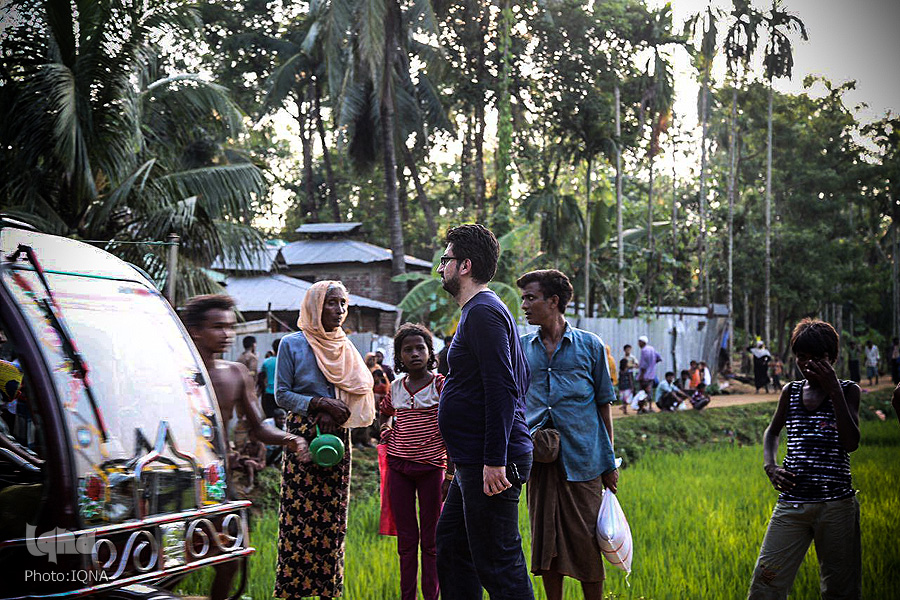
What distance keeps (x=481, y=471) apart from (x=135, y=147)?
34.0ft

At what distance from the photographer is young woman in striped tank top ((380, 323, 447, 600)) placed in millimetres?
5453

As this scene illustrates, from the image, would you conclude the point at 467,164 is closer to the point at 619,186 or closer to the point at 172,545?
the point at 619,186

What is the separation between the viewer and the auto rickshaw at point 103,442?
10.0 feet

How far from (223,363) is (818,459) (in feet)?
10.6

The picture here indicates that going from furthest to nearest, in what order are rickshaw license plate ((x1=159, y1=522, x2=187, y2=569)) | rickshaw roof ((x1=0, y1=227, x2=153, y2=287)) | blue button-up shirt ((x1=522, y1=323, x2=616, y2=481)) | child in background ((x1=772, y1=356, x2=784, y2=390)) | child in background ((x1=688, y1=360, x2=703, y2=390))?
child in background ((x1=772, y1=356, x2=784, y2=390)) → child in background ((x1=688, y1=360, x2=703, y2=390)) → blue button-up shirt ((x1=522, y1=323, x2=616, y2=481)) → rickshaw roof ((x1=0, y1=227, x2=153, y2=287)) → rickshaw license plate ((x1=159, y1=522, x2=187, y2=569))

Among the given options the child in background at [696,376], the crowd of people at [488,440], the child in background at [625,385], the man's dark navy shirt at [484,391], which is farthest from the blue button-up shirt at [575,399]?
the child in background at [696,376]

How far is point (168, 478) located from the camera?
137 inches

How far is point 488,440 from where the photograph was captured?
13.2 ft

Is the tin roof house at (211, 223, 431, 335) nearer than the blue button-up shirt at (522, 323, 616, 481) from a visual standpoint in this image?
No

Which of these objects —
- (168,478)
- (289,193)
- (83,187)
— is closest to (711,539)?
(168,478)

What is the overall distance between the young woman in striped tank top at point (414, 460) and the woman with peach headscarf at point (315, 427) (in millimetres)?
271

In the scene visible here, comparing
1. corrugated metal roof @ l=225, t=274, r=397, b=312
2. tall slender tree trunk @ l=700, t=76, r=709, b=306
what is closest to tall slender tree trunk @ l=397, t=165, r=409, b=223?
corrugated metal roof @ l=225, t=274, r=397, b=312

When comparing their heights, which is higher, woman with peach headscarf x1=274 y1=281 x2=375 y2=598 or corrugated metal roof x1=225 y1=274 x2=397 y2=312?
corrugated metal roof x1=225 y1=274 x2=397 y2=312

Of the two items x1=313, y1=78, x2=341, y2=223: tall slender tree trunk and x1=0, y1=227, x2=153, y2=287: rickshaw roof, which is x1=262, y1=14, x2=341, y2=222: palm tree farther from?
x1=0, y1=227, x2=153, y2=287: rickshaw roof
